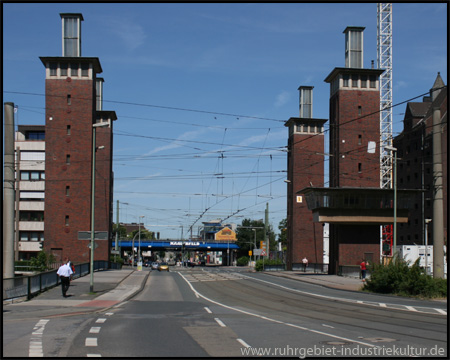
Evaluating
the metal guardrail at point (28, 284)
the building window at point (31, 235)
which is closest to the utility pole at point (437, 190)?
the metal guardrail at point (28, 284)

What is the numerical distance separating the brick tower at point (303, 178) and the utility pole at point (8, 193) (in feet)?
188

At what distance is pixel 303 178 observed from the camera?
8300cm

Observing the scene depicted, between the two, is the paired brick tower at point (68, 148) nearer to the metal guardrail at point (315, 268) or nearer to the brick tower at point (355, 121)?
the metal guardrail at point (315, 268)

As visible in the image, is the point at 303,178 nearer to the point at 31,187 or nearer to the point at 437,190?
the point at 31,187

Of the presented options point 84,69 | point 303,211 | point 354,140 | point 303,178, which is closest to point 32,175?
point 84,69

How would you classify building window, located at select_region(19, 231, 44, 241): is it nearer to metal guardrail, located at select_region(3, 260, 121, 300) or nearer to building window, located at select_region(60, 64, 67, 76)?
building window, located at select_region(60, 64, 67, 76)

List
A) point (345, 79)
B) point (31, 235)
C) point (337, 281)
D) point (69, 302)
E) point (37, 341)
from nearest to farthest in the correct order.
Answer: point (37, 341) → point (69, 302) → point (337, 281) → point (345, 79) → point (31, 235)

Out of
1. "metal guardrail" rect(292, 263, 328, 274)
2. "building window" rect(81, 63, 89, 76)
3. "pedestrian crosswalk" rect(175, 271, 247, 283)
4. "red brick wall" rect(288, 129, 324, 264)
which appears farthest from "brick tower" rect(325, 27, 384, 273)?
"building window" rect(81, 63, 89, 76)

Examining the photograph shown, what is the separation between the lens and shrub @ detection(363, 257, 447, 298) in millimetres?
28719

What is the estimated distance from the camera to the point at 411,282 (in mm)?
29859

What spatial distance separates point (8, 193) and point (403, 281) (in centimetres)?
1919

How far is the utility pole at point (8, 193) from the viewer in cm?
2463

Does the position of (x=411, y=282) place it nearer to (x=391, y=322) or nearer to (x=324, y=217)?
(x=391, y=322)

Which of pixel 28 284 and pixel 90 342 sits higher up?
pixel 90 342
